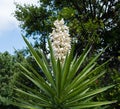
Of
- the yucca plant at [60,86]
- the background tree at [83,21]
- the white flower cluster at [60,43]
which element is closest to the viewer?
the yucca plant at [60,86]

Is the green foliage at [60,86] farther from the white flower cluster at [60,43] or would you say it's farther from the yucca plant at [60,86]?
the white flower cluster at [60,43]

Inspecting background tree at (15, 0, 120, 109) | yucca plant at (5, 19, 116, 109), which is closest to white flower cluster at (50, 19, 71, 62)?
yucca plant at (5, 19, 116, 109)

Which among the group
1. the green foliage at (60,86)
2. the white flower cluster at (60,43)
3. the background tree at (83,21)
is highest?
the background tree at (83,21)

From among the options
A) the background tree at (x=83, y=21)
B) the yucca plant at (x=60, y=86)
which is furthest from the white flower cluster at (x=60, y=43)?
the background tree at (x=83, y=21)

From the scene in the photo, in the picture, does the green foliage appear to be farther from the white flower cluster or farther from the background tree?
the background tree

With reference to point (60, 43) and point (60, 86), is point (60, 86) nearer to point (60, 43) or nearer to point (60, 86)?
point (60, 86)

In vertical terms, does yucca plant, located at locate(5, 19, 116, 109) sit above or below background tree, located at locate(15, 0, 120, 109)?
below

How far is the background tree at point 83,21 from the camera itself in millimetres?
21078

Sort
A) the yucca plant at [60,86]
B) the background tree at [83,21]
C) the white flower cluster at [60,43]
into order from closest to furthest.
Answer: the yucca plant at [60,86] < the white flower cluster at [60,43] < the background tree at [83,21]

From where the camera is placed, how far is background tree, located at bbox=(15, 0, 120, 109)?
21078mm

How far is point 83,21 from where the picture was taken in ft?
73.3

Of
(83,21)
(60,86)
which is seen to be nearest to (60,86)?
(60,86)

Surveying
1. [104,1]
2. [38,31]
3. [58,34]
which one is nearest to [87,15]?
[104,1]

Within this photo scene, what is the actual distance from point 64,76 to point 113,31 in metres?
17.3
